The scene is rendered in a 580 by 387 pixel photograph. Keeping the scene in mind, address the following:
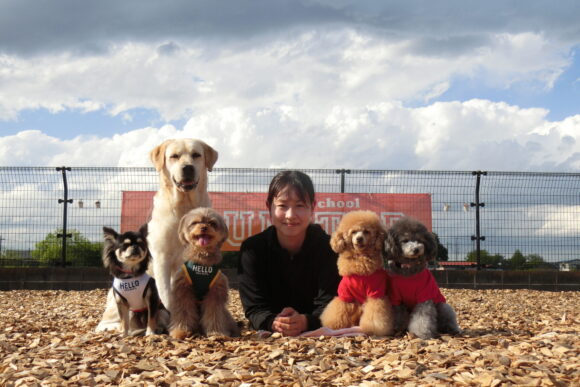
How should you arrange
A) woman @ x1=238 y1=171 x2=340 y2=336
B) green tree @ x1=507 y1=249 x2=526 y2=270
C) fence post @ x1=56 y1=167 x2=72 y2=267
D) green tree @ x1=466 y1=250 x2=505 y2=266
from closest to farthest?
woman @ x1=238 y1=171 x2=340 y2=336, fence post @ x1=56 y1=167 x2=72 y2=267, green tree @ x1=507 y1=249 x2=526 y2=270, green tree @ x1=466 y1=250 x2=505 y2=266

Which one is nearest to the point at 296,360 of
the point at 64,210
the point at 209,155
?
the point at 209,155

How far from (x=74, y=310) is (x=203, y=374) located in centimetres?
470

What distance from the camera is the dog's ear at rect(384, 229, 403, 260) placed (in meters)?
3.90

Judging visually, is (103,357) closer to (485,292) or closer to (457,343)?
(457,343)

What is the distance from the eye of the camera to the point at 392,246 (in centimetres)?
391

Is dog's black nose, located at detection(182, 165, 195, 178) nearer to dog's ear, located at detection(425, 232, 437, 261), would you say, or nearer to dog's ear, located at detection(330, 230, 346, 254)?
dog's ear, located at detection(330, 230, 346, 254)

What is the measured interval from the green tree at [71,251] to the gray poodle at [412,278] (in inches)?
285

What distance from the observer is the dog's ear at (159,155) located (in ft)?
14.4

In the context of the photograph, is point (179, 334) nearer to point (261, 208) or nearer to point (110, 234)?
point (110, 234)

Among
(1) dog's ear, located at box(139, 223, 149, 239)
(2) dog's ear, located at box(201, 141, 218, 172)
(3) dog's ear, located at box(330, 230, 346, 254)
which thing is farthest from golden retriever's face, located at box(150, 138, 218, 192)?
(3) dog's ear, located at box(330, 230, 346, 254)

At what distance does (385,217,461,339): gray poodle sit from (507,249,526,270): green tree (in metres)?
6.48

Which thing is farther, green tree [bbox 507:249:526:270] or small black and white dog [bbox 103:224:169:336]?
green tree [bbox 507:249:526:270]

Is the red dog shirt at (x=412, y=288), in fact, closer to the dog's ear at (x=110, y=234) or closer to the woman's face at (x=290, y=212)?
the woman's face at (x=290, y=212)

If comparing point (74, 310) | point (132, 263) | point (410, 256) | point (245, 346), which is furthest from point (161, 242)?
point (74, 310)
